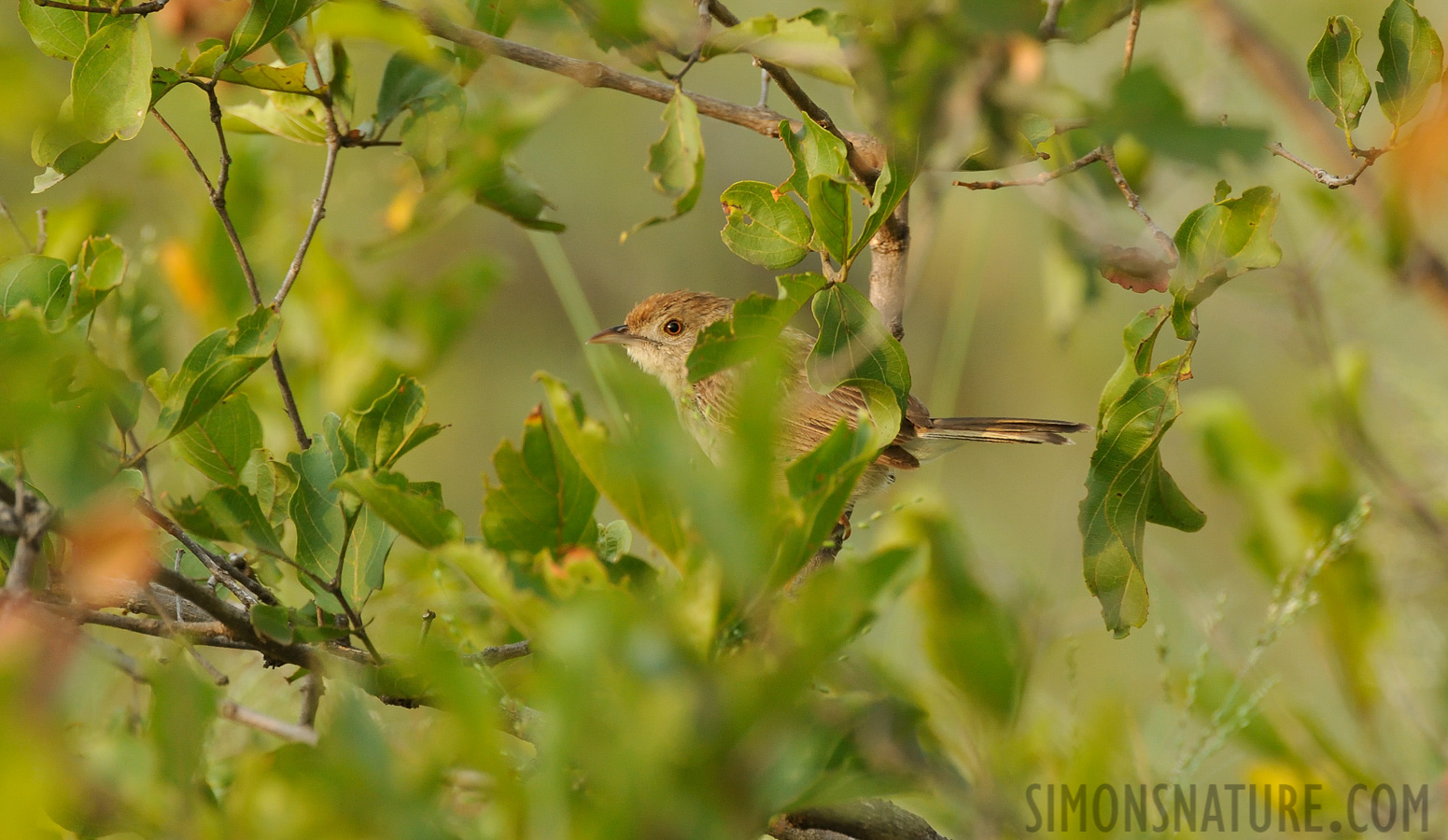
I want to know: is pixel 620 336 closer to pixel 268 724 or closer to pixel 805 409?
pixel 805 409

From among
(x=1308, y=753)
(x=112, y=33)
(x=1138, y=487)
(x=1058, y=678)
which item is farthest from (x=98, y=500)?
(x=1058, y=678)

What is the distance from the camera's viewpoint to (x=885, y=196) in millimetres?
1629

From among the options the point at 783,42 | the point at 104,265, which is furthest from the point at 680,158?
the point at 104,265

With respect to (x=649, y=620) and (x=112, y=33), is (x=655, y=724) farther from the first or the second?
(x=112, y=33)

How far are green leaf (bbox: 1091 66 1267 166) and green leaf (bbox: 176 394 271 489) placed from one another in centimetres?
143

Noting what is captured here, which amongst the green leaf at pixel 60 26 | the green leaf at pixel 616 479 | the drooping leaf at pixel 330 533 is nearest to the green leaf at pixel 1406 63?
the green leaf at pixel 616 479

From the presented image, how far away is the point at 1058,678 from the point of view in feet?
23.1

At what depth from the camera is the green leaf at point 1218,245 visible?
66.6 inches

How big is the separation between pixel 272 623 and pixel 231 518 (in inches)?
11.1

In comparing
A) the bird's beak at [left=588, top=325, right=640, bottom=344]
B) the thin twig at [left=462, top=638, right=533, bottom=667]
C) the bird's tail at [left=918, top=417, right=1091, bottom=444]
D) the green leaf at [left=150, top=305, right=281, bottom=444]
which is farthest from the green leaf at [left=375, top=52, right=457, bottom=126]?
the bird's beak at [left=588, top=325, right=640, bottom=344]

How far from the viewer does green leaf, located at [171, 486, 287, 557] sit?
170 cm

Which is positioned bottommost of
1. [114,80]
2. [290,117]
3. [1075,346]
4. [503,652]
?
[1075,346]

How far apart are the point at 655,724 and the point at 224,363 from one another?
1067mm

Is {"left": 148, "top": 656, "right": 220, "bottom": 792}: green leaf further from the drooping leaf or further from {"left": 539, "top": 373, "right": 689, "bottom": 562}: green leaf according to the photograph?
the drooping leaf
